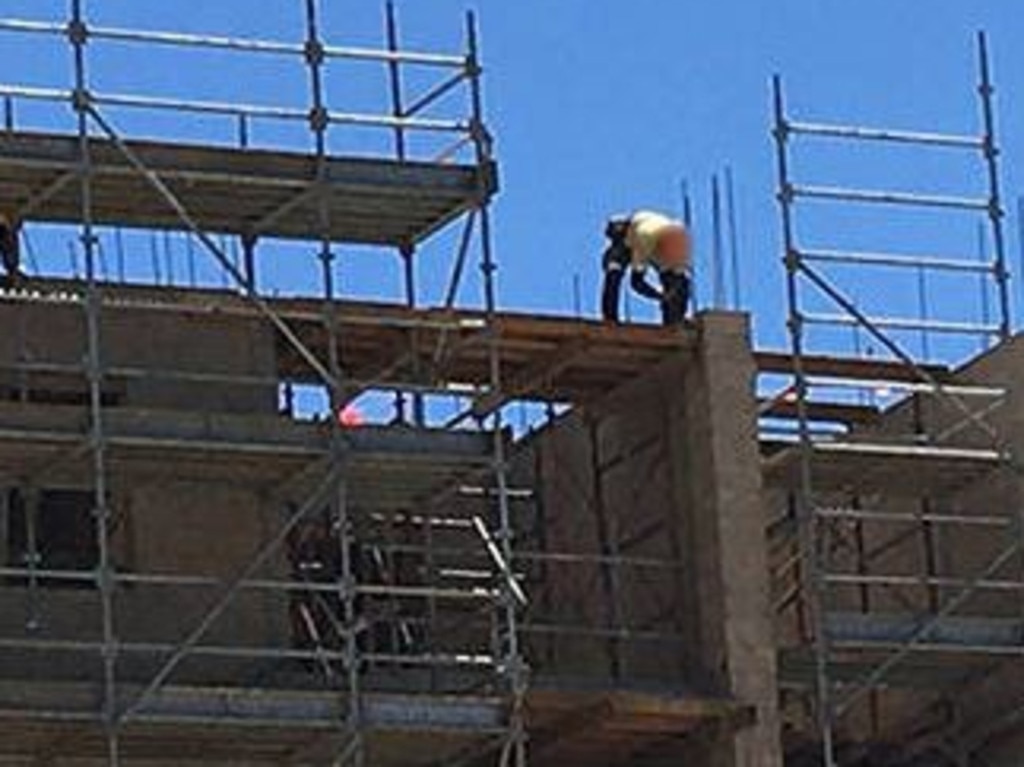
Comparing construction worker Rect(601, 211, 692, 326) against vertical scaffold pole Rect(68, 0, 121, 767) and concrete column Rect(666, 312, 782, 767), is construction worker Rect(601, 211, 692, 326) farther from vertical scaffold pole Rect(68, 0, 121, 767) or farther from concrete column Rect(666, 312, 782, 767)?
vertical scaffold pole Rect(68, 0, 121, 767)

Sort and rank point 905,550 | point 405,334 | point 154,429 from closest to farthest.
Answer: point 154,429 → point 405,334 → point 905,550

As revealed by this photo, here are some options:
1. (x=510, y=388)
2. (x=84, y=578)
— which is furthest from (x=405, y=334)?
(x=84, y=578)

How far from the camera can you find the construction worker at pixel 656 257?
34.6 metres

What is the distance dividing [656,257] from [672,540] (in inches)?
90.5

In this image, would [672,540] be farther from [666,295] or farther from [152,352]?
[152,352]

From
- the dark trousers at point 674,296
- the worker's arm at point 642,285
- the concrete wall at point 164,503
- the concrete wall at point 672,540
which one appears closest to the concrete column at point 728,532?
the concrete wall at point 672,540

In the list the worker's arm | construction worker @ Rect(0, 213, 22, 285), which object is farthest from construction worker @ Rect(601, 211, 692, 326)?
construction worker @ Rect(0, 213, 22, 285)

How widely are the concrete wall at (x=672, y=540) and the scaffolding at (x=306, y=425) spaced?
1.33 meters

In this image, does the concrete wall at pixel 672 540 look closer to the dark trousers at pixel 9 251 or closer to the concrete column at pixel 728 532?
the concrete column at pixel 728 532

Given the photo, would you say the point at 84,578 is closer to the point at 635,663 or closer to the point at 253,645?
the point at 253,645

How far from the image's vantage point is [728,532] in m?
33.6

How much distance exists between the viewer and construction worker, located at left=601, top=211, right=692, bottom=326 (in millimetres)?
34625

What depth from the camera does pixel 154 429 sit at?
31.1 m

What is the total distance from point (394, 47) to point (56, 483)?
473 centimetres
